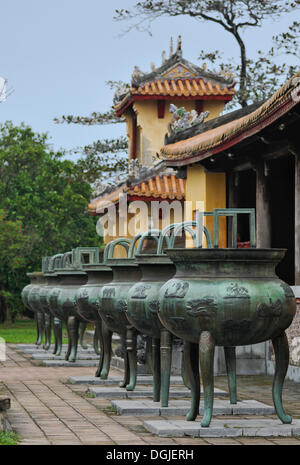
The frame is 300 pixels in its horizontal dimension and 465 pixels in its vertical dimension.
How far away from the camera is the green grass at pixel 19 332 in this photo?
899 inches

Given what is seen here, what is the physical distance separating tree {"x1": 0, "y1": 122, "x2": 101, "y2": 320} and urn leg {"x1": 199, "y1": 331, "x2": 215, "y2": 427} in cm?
2359

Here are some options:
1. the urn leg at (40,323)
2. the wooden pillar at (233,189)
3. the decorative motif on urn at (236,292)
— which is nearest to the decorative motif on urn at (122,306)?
the decorative motif on urn at (236,292)

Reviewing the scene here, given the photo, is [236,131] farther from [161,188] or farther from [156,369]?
[161,188]

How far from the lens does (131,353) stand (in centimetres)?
1035

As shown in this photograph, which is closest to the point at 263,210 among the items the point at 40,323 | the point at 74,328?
the point at 74,328

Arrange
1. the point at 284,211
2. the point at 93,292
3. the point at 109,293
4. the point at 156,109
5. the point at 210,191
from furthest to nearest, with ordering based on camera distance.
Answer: the point at 156,109, the point at 210,191, the point at 284,211, the point at 93,292, the point at 109,293

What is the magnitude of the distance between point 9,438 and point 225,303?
1.86 metres

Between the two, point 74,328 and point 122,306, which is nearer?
point 122,306

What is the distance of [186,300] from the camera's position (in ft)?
24.5

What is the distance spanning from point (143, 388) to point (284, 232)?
5.68m

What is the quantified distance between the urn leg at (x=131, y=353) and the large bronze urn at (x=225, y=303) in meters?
2.51

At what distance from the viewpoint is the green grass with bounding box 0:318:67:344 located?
2283cm

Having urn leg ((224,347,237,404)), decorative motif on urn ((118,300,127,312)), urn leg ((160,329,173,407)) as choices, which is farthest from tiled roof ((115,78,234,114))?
urn leg ((160,329,173,407))

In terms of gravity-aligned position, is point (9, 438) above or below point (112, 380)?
above
